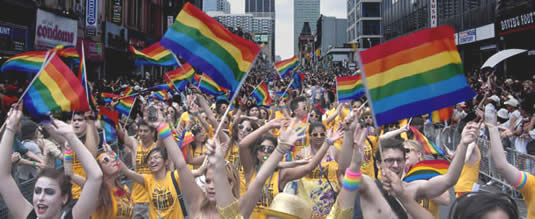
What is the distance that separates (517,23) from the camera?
80.8ft

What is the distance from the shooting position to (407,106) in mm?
4250

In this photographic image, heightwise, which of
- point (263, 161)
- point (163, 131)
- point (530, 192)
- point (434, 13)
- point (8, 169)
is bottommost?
point (530, 192)

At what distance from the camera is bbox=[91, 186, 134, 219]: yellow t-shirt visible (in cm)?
461

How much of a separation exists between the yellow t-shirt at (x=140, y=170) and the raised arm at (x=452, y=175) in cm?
329

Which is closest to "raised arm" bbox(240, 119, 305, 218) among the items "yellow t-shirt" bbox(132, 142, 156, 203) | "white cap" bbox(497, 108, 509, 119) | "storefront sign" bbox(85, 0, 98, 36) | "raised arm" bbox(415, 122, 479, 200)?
"raised arm" bbox(415, 122, 479, 200)

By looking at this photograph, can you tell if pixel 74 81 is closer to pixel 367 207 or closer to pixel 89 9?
pixel 367 207

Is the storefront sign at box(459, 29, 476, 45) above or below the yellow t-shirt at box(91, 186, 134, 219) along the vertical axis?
above

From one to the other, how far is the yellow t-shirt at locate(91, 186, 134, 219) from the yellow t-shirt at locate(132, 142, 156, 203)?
3.57 ft

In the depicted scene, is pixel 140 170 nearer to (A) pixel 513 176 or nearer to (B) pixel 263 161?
(B) pixel 263 161

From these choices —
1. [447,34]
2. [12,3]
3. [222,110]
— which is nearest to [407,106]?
[447,34]

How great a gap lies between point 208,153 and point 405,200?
1.42m

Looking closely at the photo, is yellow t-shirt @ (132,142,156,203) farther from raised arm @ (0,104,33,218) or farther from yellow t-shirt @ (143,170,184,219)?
raised arm @ (0,104,33,218)

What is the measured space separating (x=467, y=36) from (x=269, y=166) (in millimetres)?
33650

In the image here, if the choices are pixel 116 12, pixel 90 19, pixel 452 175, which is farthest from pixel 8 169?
pixel 116 12
